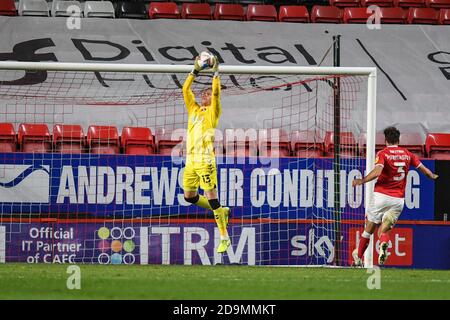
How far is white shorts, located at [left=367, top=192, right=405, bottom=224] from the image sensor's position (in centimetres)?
1339

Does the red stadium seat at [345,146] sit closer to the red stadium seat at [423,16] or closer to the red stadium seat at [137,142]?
the red stadium seat at [137,142]

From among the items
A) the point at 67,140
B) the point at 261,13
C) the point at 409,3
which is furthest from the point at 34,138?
the point at 409,3

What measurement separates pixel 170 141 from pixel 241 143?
116 cm

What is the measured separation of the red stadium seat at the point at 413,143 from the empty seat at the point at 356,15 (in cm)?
323

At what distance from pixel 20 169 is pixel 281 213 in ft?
12.9

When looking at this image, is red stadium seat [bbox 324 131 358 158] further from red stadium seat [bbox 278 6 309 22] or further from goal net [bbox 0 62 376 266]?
red stadium seat [bbox 278 6 309 22]

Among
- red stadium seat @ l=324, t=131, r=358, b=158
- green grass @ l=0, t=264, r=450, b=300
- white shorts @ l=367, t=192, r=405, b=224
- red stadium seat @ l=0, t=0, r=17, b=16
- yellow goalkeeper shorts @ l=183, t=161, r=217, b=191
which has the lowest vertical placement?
green grass @ l=0, t=264, r=450, b=300

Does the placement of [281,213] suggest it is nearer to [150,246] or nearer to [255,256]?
[255,256]

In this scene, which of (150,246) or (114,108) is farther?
(114,108)

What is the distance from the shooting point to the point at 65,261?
14969mm

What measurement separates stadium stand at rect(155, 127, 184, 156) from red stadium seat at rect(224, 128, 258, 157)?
2.39ft

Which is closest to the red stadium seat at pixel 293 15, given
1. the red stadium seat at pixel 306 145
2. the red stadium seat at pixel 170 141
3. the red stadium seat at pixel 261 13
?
the red stadium seat at pixel 261 13

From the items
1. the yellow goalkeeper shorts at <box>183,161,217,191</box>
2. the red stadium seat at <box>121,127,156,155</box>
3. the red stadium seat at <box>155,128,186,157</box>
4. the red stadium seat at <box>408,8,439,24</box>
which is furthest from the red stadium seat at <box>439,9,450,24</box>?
the yellow goalkeeper shorts at <box>183,161,217,191</box>
